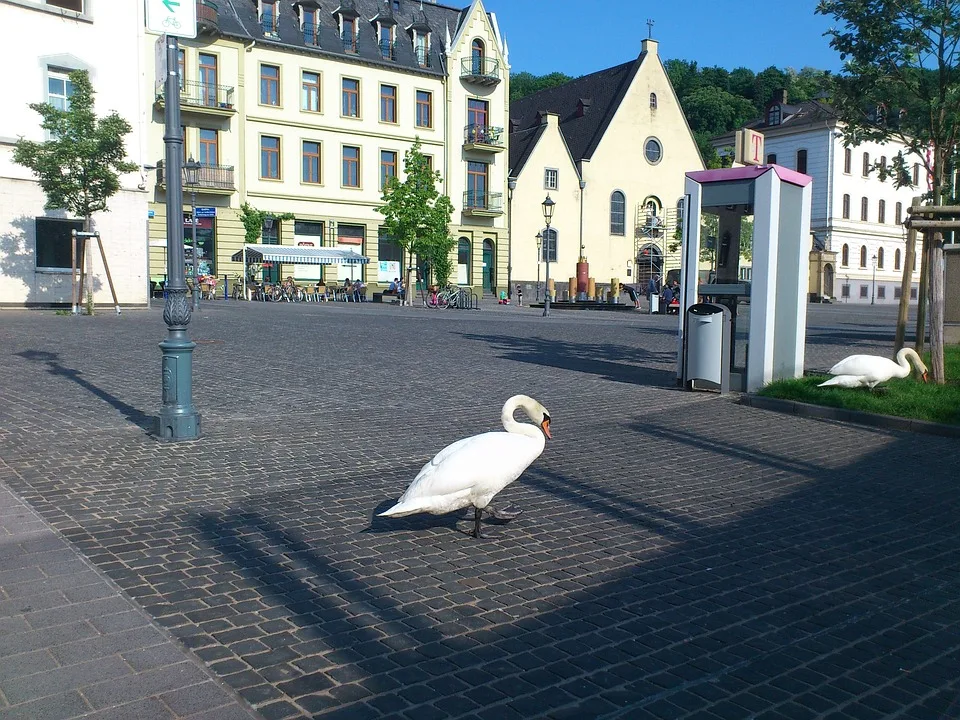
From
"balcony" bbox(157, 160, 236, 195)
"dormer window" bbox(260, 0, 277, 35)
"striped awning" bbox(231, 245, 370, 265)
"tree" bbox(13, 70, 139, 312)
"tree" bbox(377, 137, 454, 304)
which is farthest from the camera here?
"dormer window" bbox(260, 0, 277, 35)

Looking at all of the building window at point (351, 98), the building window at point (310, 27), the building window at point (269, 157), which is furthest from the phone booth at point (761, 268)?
the building window at point (310, 27)

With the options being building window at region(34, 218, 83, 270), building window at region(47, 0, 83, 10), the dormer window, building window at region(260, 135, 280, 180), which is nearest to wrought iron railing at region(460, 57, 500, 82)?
the dormer window

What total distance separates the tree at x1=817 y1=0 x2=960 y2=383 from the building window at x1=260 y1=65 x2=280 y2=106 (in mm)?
36071

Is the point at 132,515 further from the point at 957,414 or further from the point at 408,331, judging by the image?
the point at 408,331

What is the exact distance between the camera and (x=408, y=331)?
22.0m

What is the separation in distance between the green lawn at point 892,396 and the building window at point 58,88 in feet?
80.2

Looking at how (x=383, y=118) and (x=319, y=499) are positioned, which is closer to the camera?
(x=319, y=499)

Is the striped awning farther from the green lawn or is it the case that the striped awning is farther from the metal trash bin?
the green lawn

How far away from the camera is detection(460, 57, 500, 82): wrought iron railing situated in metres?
52.0

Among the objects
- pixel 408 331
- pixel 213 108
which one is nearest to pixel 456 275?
pixel 213 108

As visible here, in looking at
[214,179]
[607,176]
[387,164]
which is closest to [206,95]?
[214,179]

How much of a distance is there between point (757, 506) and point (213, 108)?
138 feet

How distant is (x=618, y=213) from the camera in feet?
201

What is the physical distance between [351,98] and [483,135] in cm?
827
